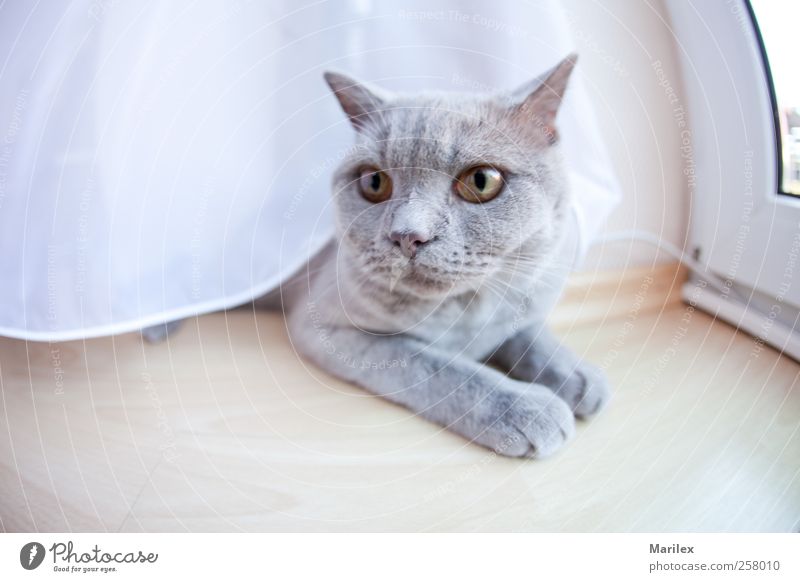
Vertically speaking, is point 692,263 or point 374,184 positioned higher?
point 374,184

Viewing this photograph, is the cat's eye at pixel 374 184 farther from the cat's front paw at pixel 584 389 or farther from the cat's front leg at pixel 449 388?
the cat's front paw at pixel 584 389

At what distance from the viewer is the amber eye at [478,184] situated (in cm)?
49

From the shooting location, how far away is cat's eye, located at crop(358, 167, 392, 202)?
531 millimetres

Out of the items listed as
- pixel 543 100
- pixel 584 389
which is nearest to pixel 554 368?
pixel 584 389

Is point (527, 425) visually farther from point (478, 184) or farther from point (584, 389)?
point (478, 184)

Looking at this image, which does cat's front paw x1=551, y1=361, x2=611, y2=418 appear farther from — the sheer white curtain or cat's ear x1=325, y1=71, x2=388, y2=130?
cat's ear x1=325, y1=71, x2=388, y2=130

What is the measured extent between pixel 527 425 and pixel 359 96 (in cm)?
39

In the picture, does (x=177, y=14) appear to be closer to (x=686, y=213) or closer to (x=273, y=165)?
(x=273, y=165)

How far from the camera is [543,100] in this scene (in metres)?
0.50

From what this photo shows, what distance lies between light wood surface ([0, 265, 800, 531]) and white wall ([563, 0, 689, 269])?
0.22ft

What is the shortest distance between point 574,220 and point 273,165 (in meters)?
0.41

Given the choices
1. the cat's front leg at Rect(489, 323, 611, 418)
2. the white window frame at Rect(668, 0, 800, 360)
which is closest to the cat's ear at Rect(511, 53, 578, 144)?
the white window frame at Rect(668, 0, 800, 360)
